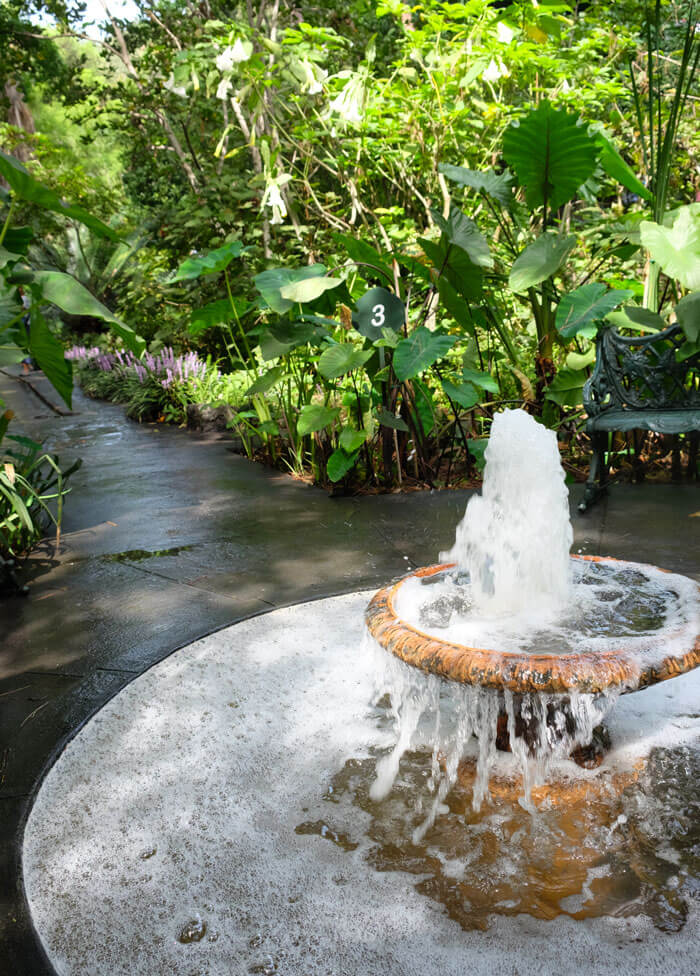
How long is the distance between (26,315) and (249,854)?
2.68 metres

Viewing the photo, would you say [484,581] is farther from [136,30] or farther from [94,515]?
[136,30]

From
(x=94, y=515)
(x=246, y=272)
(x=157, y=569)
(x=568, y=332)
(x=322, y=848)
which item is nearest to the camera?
(x=322, y=848)

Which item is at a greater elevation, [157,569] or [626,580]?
[626,580]

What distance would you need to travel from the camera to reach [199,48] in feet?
22.9

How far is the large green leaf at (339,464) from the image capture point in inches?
189

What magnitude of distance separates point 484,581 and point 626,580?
1.48 feet

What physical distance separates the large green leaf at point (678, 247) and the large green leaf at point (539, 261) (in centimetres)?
46

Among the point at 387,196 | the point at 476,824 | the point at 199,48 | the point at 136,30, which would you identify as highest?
the point at 136,30

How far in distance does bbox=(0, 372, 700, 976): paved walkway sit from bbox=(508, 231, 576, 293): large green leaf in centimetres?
134

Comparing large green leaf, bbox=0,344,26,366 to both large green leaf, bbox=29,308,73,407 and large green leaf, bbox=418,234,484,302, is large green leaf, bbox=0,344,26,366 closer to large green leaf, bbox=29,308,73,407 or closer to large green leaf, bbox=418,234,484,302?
large green leaf, bbox=29,308,73,407

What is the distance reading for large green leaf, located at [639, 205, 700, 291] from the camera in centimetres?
402

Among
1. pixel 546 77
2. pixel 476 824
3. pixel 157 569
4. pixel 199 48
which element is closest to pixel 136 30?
pixel 199 48

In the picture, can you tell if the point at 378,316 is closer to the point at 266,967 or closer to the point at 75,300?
the point at 75,300

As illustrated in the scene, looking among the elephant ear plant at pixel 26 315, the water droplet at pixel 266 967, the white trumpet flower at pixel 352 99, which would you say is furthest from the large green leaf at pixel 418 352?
the water droplet at pixel 266 967
